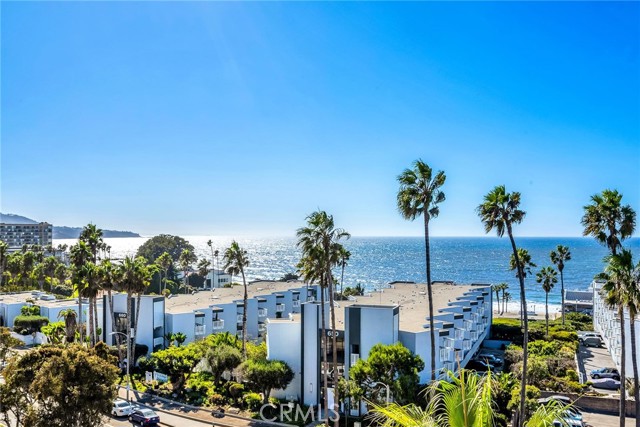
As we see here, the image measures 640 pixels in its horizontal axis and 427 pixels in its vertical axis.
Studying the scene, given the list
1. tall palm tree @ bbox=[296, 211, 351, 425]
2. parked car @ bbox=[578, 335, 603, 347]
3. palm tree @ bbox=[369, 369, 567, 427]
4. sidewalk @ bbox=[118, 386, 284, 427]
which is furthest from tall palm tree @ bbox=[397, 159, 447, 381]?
parked car @ bbox=[578, 335, 603, 347]

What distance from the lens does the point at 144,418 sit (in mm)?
32469

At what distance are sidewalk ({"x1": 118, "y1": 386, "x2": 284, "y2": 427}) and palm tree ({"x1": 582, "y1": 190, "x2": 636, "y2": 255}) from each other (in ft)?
85.0

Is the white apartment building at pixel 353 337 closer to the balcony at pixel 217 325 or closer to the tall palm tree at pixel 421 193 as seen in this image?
the tall palm tree at pixel 421 193

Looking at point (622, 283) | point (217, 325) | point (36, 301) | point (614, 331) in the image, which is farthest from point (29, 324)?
point (614, 331)

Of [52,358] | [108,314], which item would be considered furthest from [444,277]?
[52,358]

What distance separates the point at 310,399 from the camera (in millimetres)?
37719

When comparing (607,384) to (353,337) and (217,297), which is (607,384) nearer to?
(353,337)

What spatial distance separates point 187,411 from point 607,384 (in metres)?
37.3

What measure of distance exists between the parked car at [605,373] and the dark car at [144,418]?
131 ft

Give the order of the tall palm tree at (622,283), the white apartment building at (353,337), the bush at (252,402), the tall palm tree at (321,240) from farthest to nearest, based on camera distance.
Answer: the bush at (252,402) → the white apartment building at (353,337) → the tall palm tree at (321,240) → the tall palm tree at (622,283)

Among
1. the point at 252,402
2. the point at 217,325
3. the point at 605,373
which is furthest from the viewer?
the point at 217,325

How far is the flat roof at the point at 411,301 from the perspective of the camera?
40.6m

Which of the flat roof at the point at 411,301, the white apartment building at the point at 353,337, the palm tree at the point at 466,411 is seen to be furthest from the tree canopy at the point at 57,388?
the palm tree at the point at 466,411

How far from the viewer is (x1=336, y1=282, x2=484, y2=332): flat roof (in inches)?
1598
